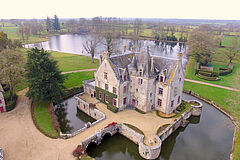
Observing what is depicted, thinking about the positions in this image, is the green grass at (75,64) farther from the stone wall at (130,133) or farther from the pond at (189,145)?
the pond at (189,145)

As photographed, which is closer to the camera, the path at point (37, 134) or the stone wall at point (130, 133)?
the path at point (37, 134)

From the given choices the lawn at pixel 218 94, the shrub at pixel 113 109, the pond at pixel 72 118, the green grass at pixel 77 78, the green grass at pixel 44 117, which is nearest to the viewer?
the green grass at pixel 44 117

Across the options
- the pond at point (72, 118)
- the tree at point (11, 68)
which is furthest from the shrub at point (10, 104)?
the pond at point (72, 118)

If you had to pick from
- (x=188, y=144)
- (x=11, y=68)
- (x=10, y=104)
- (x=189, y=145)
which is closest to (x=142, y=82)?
(x=188, y=144)

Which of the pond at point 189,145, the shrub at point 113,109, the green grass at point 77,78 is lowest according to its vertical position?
the pond at point 189,145

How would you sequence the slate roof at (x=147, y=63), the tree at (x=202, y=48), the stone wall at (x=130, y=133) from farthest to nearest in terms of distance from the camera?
the tree at (x=202, y=48), the slate roof at (x=147, y=63), the stone wall at (x=130, y=133)

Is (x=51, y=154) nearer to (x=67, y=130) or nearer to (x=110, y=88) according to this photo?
(x=67, y=130)

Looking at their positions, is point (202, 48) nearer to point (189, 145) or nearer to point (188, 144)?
point (188, 144)
